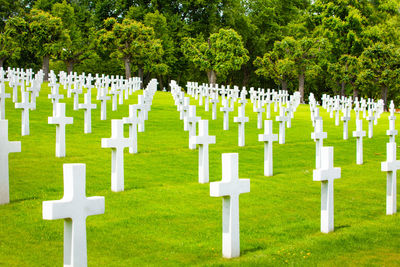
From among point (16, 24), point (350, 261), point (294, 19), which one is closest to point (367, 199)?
point (350, 261)

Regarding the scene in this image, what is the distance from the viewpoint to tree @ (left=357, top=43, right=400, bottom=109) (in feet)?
159

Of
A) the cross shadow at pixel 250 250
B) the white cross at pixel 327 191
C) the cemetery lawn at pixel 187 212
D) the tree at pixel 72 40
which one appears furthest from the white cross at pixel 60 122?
the tree at pixel 72 40

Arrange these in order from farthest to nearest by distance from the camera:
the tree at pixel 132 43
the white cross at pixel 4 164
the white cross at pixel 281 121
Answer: the tree at pixel 132 43
the white cross at pixel 281 121
the white cross at pixel 4 164

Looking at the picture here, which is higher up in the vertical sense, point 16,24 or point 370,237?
point 16,24

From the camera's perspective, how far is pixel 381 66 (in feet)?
162

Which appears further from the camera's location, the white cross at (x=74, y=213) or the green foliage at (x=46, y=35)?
the green foliage at (x=46, y=35)

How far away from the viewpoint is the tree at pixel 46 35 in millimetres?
43250

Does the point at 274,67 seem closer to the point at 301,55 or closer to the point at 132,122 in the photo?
the point at 301,55

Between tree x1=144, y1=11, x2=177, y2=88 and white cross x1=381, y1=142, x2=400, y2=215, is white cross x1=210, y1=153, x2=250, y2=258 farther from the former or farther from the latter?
tree x1=144, y1=11, x2=177, y2=88

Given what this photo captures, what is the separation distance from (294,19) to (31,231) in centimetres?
6011

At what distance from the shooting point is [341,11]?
174 feet

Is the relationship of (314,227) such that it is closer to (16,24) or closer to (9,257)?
(9,257)

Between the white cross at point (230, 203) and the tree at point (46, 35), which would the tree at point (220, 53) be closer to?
the tree at point (46, 35)

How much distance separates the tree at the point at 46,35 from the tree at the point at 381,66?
24329 mm
